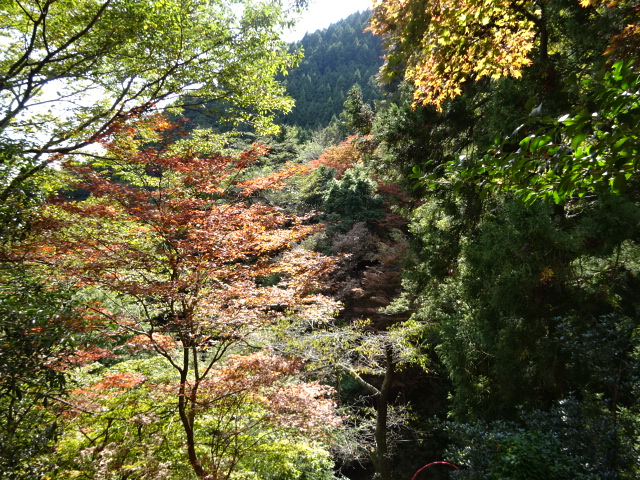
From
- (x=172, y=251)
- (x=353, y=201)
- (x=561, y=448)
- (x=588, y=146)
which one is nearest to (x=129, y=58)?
(x=172, y=251)

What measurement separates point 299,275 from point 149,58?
3.23m

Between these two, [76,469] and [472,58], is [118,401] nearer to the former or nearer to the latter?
[76,469]

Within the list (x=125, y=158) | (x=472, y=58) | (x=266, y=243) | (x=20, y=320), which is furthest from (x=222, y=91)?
(x=20, y=320)

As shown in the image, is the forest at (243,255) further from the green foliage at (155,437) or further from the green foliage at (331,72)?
the green foliage at (331,72)

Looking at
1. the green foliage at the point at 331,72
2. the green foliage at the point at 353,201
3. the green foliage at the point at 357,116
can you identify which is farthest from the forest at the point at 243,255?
the green foliage at the point at 331,72

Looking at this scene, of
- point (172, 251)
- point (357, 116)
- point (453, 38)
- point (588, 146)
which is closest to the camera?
point (588, 146)

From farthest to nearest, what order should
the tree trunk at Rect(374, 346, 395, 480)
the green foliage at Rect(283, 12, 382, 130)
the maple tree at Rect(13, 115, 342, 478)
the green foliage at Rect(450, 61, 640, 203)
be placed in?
the green foliage at Rect(283, 12, 382, 130) < the tree trunk at Rect(374, 346, 395, 480) < the maple tree at Rect(13, 115, 342, 478) < the green foliage at Rect(450, 61, 640, 203)

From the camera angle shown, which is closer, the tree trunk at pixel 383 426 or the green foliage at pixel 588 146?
the green foliage at pixel 588 146

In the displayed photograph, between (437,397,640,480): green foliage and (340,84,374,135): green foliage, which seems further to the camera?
(340,84,374,135): green foliage

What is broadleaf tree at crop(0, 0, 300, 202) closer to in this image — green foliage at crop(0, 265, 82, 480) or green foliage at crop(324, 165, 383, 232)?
green foliage at crop(0, 265, 82, 480)

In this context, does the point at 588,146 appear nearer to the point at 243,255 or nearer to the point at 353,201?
the point at 243,255

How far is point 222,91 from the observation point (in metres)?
4.24

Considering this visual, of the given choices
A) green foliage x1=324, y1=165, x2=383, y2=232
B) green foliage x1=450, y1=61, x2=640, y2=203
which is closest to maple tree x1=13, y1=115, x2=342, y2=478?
green foliage x1=450, y1=61, x2=640, y2=203

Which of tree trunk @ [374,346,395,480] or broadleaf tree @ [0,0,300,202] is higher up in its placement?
broadleaf tree @ [0,0,300,202]
